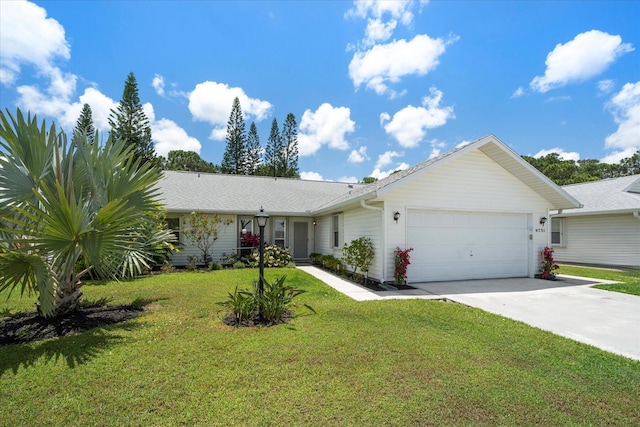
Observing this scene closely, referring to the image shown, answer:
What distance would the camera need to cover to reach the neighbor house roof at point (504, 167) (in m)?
8.96

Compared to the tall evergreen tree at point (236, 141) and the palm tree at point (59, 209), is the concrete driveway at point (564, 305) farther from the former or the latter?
the tall evergreen tree at point (236, 141)

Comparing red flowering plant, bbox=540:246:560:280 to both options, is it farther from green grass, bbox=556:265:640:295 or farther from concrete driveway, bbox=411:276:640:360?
green grass, bbox=556:265:640:295

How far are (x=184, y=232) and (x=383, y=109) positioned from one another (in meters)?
12.9

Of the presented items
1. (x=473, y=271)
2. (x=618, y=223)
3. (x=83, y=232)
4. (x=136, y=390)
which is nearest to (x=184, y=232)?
(x=83, y=232)

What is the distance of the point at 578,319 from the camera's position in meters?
5.93

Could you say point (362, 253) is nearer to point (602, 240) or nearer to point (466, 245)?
point (466, 245)

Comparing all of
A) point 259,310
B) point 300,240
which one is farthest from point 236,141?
point 259,310

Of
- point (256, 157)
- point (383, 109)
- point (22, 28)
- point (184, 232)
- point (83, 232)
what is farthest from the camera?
point (256, 157)

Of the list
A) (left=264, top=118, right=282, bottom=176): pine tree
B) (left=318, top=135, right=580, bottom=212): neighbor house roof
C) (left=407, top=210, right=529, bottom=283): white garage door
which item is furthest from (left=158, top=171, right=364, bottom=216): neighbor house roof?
(left=264, top=118, right=282, bottom=176): pine tree

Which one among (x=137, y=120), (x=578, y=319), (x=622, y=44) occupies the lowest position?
(x=578, y=319)

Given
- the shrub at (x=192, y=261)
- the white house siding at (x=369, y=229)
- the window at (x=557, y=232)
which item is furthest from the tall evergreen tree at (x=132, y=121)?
the window at (x=557, y=232)

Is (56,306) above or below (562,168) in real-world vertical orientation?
below

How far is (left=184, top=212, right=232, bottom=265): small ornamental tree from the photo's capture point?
42.9ft

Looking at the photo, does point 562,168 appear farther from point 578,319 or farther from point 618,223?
point 578,319
